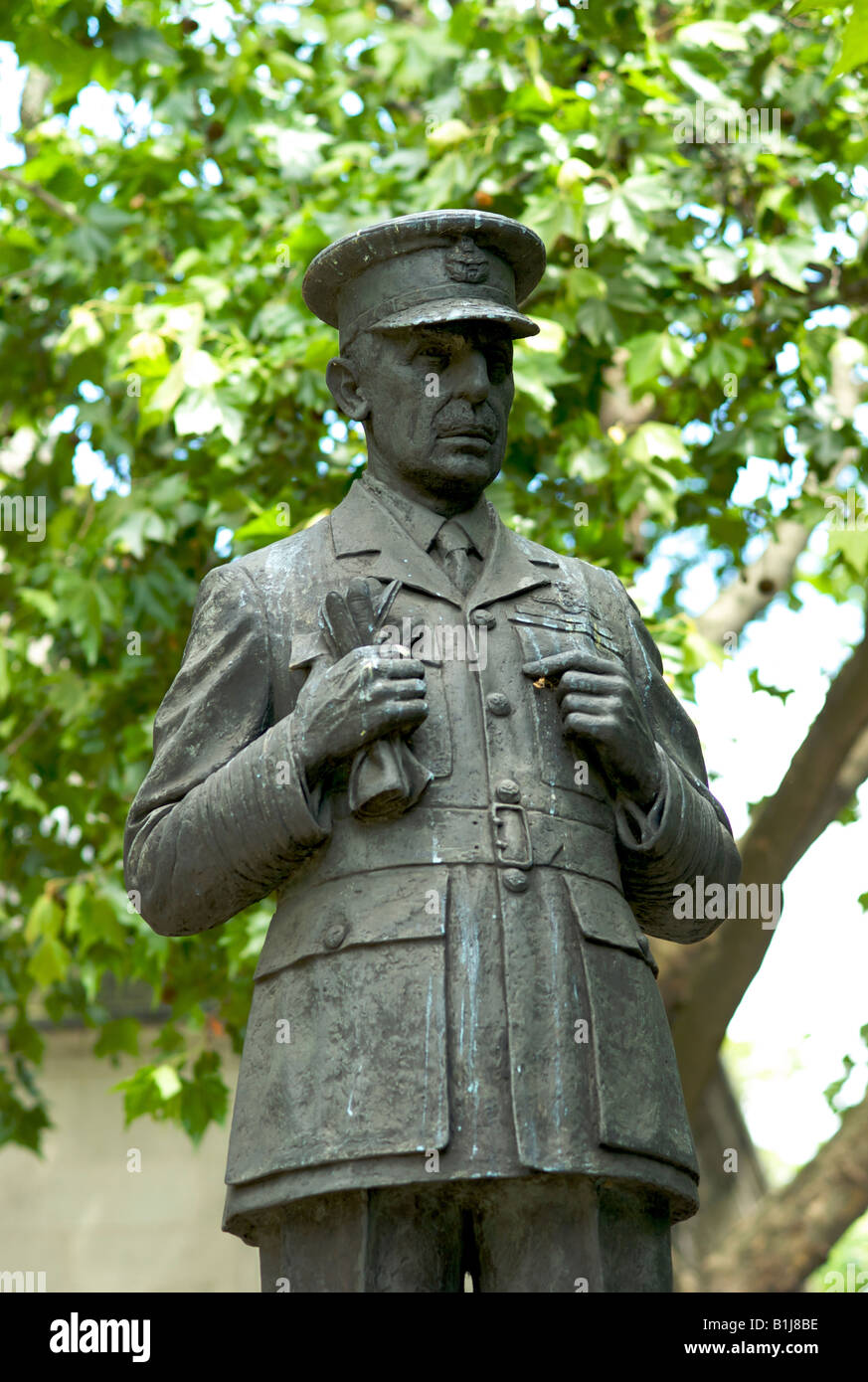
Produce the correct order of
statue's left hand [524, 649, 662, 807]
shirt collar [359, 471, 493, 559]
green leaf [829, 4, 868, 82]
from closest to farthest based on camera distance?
green leaf [829, 4, 868, 82] < statue's left hand [524, 649, 662, 807] < shirt collar [359, 471, 493, 559]

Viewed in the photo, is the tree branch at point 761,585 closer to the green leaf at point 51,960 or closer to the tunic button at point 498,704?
the green leaf at point 51,960

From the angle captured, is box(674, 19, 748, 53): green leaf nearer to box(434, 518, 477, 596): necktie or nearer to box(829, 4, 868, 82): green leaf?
box(434, 518, 477, 596): necktie

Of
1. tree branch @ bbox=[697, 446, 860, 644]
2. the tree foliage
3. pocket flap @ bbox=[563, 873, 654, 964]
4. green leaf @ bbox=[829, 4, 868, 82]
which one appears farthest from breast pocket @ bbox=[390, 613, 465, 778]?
tree branch @ bbox=[697, 446, 860, 644]

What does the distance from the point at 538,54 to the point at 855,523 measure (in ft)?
8.21

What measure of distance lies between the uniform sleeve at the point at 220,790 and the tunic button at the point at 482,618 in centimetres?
48

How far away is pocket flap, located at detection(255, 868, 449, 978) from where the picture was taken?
4.12 metres

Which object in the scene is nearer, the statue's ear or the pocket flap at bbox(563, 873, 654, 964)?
the pocket flap at bbox(563, 873, 654, 964)

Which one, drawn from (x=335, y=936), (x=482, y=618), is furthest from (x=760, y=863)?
(x=335, y=936)

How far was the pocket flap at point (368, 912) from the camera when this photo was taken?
412 centimetres

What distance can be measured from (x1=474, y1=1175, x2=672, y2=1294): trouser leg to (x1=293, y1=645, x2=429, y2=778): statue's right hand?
945mm

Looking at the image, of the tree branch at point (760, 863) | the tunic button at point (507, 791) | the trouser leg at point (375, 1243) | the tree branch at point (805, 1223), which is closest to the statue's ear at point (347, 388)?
the tunic button at point (507, 791)
